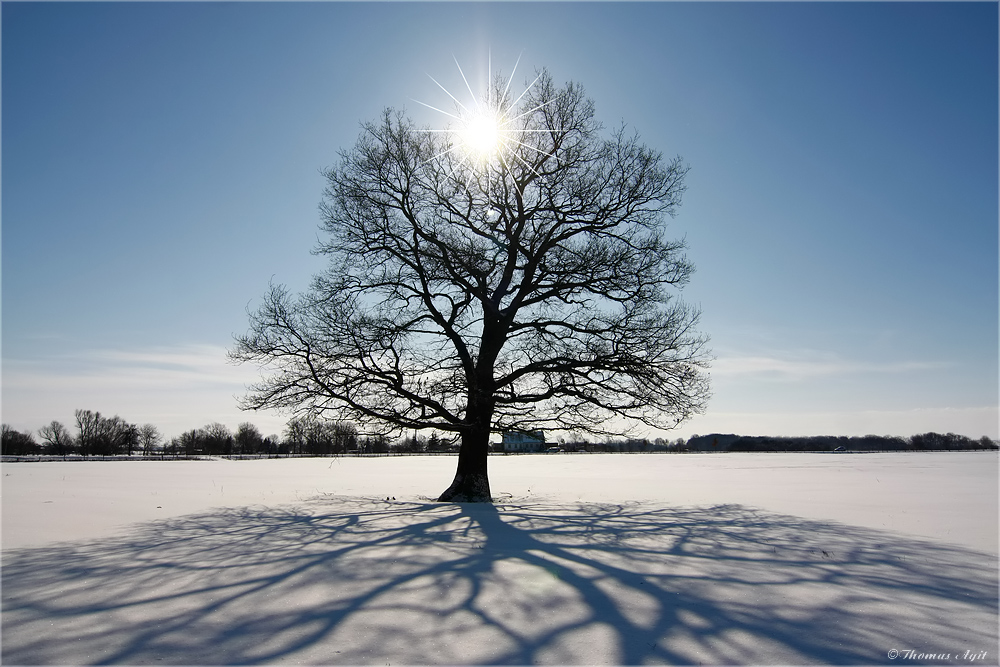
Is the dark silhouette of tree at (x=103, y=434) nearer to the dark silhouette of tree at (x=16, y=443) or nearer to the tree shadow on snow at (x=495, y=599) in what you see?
the dark silhouette of tree at (x=16, y=443)

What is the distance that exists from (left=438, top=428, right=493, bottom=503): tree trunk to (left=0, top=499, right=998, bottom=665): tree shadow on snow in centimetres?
644

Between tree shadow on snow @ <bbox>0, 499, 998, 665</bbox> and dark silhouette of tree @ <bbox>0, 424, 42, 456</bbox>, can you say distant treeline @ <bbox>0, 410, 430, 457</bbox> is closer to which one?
dark silhouette of tree @ <bbox>0, 424, 42, 456</bbox>

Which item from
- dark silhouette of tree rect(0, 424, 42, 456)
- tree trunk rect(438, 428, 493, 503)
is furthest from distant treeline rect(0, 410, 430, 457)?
tree trunk rect(438, 428, 493, 503)

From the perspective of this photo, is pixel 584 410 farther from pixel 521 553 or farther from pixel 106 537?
pixel 106 537

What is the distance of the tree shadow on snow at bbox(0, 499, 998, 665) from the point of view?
15.4 feet

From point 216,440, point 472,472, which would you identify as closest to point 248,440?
point 216,440

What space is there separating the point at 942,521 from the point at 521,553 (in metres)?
9.86

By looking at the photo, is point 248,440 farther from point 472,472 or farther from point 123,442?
point 472,472

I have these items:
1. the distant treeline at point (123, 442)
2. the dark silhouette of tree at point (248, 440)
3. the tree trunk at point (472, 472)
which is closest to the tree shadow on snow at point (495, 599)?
the tree trunk at point (472, 472)

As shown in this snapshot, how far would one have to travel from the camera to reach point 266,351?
51.5 ft

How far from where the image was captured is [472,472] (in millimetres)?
16750

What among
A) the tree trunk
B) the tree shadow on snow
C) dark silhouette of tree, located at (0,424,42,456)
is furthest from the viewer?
dark silhouette of tree, located at (0,424,42,456)

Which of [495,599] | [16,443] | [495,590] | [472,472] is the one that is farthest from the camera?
[16,443]

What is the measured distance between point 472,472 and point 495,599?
10862 millimetres
